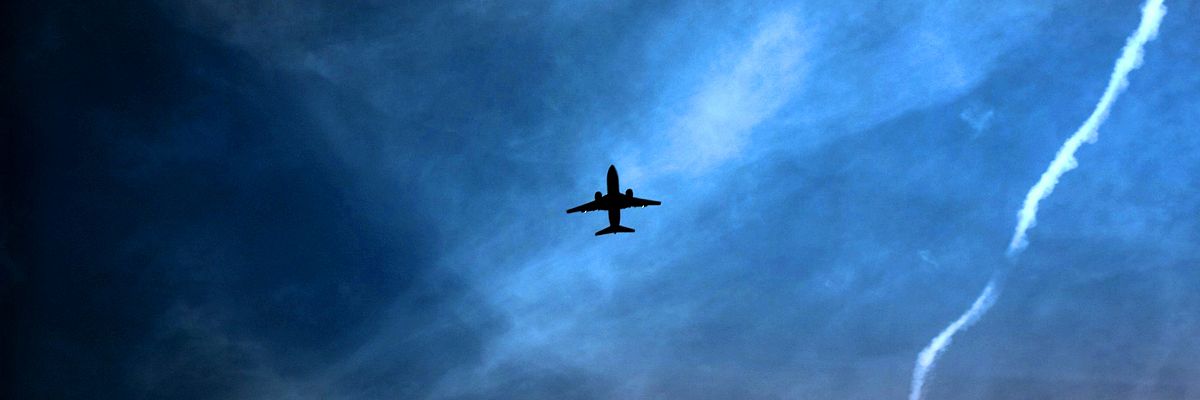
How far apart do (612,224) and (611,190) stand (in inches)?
344

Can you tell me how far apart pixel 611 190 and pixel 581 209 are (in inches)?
214

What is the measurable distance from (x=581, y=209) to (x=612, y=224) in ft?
23.6

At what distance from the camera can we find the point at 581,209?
129250mm

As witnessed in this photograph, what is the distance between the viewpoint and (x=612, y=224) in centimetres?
13438

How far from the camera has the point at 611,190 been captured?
127 m

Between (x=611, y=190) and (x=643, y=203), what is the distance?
209 inches

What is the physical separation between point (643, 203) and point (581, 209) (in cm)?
888

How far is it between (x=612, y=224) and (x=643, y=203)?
750cm

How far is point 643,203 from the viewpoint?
12912 centimetres
